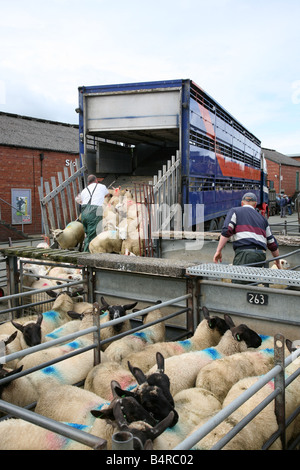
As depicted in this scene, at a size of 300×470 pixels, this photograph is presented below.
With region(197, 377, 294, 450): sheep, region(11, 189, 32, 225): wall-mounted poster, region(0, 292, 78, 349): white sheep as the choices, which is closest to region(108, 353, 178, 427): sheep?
region(197, 377, 294, 450): sheep

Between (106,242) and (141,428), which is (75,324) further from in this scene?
(141,428)

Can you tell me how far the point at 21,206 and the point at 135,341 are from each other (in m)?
18.8

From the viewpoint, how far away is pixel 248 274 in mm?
4148

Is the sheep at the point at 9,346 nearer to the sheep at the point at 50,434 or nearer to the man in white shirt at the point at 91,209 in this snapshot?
the sheep at the point at 50,434

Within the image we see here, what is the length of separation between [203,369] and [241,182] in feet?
46.8

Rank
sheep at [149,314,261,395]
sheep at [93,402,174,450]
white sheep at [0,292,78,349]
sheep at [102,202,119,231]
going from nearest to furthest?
1. sheep at [93,402,174,450]
2. sheep at [149,314,261,395]
3. white sheep at [0,292,78,349]
4. sheep at [102,202,119,231]

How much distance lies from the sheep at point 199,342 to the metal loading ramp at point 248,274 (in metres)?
0.43

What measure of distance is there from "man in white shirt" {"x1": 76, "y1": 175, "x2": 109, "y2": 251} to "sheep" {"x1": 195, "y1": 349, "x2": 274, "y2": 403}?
16.8 ft

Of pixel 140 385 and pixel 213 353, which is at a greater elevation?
pixel 140 385

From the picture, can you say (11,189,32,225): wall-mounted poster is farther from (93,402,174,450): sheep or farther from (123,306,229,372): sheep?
(93,402,174,450): sheep

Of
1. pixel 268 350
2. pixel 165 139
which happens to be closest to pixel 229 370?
pixel 268 350

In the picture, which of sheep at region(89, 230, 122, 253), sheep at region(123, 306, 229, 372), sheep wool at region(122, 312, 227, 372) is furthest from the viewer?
sheep at region(89, 230, 122, 253)

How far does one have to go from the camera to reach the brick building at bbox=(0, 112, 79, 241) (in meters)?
21.3

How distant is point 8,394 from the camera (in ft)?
11.6
